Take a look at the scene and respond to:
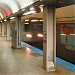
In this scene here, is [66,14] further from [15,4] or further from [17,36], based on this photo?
[15,4]

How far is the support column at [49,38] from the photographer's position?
34.1 feet

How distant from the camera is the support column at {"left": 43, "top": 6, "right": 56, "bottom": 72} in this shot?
34.1 ft

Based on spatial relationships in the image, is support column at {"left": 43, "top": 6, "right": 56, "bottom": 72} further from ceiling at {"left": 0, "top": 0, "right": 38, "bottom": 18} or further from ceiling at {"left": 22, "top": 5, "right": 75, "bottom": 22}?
ceiling at {"left": 22, "top": 5, "right": 75, "bottom": 22}

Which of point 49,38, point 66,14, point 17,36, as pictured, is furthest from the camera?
point 17,36

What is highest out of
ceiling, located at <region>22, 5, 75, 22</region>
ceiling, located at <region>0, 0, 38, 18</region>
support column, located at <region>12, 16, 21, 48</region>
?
ceiling, located at <region>0, 0, 38, 18</region>

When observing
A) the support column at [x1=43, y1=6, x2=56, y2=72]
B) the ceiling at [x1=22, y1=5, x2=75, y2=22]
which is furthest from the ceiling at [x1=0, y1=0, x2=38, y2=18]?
the support column at [x1=43, y1=6, x2=56, y2=72]

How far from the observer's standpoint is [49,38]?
34.5 feet

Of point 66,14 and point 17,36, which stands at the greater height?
point 66,14

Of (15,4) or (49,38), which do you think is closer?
(49,38)

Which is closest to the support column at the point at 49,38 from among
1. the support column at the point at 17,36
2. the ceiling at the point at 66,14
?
the ceiling at the point at 66,14

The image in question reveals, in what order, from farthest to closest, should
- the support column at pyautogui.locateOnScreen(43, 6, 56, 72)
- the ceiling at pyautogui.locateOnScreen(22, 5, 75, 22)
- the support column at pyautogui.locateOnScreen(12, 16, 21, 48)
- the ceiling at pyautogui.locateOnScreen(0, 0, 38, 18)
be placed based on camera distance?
the support column at pyautogui.locateOnScreen(12, 16, 21, 48) → the ceiling at pyautogui.locateOnScreen(0, 0, 38, 18) → the ceiling at pyautogui.locateOnScreen(22, 5, 75, 22) → the support column at pyautogui.locateOnScreen(43, 6, 56, 72)

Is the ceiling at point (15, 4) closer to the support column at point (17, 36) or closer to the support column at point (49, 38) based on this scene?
the support column at point (17, 36)

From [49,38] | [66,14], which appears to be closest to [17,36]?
[66,14]

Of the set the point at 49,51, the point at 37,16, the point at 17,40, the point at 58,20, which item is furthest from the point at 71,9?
the point at 37,16
